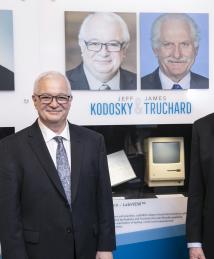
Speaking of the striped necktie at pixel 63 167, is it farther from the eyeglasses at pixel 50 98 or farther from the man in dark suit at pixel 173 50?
the man in dark suit at pixel 173 50

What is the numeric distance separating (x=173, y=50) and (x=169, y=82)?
7.7 inches

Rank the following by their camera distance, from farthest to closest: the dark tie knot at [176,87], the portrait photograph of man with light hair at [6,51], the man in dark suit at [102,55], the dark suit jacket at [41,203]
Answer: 1. the dark tie knot at [176,87]
2. the man in dark suit at [102,55]
3. the portrait photograph of man with light hair at [6,51]
4. the dark suit jacket at [41,203]

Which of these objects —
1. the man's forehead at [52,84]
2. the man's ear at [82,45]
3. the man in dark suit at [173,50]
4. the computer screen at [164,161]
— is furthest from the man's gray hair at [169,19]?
the man's forehead at [52,84]

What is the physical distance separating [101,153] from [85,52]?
27.7 inches

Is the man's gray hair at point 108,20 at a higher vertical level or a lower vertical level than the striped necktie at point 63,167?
higher

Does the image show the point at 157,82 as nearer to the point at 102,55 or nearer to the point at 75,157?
the point at 102,55

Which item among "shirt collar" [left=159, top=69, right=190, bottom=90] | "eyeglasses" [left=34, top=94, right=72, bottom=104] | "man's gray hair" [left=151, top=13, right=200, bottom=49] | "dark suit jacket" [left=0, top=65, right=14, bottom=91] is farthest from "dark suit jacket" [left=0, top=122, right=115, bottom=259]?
"man's gray hair" [left=151, top=13, right=200, bottom=49]

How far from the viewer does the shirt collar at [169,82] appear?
2459mm

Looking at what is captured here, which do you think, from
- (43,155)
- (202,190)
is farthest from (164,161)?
→ (43,155)

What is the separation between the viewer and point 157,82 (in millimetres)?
→ 2459

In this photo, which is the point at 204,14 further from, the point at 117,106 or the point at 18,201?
the point at 18,201

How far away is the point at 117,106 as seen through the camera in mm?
2432

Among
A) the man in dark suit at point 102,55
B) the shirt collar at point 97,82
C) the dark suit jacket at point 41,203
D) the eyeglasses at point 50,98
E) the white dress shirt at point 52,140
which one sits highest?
the man in dark suit at point 102,55

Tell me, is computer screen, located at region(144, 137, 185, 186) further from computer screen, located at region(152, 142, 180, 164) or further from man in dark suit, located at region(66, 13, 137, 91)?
man in dark suit, located at region(66, 13, 137, 91)
